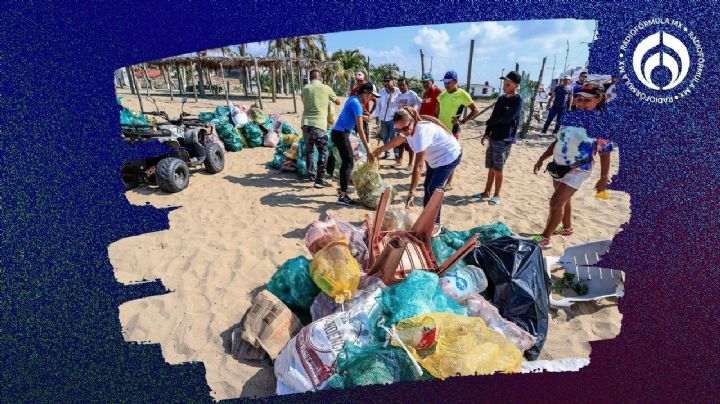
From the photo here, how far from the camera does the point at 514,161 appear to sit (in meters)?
7.84

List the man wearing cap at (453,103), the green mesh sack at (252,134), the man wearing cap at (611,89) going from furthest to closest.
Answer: the green mesh sack at (252,134)
the man wearing cap at (453,103)
the man wearing cap at (611,89)

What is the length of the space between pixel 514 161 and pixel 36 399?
317 inches

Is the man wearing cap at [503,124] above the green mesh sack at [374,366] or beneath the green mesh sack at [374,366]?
above

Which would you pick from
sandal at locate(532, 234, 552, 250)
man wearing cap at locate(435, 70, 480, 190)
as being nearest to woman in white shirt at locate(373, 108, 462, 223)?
sandal at locate(532, 234, 552, 250)

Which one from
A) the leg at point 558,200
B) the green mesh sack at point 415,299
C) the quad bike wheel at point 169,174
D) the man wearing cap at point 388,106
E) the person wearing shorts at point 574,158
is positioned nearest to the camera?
the green mesh sack at point 415,299

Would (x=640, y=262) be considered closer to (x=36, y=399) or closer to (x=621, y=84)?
(x=621, y=84)

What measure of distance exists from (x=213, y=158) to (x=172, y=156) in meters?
0.63

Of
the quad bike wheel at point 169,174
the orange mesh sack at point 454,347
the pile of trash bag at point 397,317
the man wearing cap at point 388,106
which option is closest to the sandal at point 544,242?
the pile of trash bag at point 397,317

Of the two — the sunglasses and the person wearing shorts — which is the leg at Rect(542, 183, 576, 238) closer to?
the person wearing shorts

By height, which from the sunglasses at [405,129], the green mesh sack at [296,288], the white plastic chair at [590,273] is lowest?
the white plastic chair at [590,273]

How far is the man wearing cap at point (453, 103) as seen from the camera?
206 inches

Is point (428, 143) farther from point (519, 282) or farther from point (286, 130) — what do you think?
point (286, 130)

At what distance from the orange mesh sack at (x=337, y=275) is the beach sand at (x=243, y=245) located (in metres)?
0.59

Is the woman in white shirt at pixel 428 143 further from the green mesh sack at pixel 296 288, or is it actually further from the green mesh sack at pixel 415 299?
the green mesh sack at pixel 296 288
